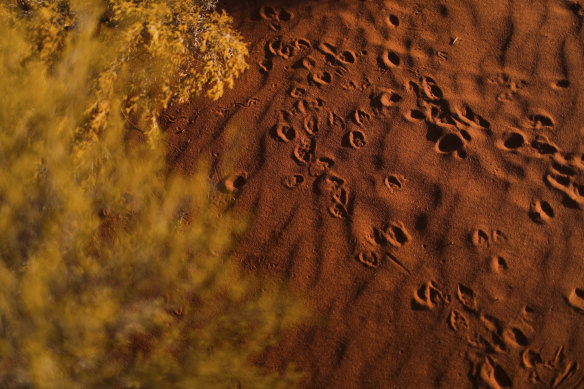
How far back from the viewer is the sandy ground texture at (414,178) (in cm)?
237

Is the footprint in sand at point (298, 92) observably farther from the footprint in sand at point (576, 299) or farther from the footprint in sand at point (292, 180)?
the footprint in sand at point (576, 299)

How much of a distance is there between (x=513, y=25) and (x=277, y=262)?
291 centimetres

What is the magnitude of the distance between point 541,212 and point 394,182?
3.52ft

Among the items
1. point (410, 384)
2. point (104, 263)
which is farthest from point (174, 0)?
point (410, 384)

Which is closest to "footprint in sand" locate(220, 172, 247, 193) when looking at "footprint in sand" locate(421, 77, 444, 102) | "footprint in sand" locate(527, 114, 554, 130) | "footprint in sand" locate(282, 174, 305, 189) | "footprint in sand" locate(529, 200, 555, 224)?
"footprint in sand" locate(282, 174, 305, 189)

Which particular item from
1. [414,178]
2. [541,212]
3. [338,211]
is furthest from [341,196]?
[541,212]

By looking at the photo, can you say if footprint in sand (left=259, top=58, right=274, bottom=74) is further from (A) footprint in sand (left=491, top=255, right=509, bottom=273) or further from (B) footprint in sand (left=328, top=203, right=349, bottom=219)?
(A) footprint in sand (left=491, top=255, right=509, bottom=273)

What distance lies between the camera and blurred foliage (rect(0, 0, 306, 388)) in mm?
2281

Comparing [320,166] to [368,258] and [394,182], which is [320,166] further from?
[368,258]

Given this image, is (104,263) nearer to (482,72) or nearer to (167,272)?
(167,272)

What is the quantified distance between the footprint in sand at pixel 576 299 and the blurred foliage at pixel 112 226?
180 cm

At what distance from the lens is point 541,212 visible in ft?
8.61

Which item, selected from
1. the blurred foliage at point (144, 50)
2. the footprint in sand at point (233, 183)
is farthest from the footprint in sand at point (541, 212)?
the blurred foliage at point (144, 50)

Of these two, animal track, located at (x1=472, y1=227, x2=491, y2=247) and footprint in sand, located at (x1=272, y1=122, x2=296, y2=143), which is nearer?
animal track, located at (x1=472, y1=227, x2=491, y2=247)
